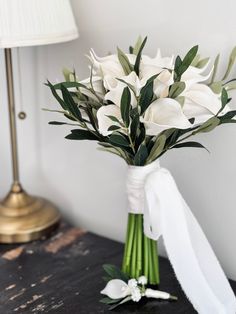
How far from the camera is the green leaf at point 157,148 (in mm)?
891

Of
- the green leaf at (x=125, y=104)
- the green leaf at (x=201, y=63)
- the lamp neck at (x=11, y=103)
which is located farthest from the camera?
the lamp neck at (x=11, y=103)

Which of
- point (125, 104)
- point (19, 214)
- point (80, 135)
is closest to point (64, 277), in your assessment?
point (19, 214)

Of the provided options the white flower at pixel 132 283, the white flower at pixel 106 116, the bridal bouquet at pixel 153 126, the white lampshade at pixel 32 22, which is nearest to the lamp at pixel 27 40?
the white lampshade at pixel 32 22

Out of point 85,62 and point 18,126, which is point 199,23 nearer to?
point 85,62

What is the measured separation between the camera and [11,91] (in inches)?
47.2

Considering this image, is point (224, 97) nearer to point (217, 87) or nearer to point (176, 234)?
point (217, 87)

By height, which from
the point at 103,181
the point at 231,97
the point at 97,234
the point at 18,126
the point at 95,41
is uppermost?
the point at 95,41

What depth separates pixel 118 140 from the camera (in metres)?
0.87

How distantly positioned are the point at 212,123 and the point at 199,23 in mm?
238

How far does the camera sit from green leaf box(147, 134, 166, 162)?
891 millimetres

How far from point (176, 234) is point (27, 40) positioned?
1.54ft

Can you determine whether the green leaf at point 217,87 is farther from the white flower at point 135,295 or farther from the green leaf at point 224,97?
the white flower at point 135,295

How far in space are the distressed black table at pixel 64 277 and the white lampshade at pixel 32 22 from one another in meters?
0.48

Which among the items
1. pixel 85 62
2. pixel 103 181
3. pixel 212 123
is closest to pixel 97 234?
pixel 103 181
